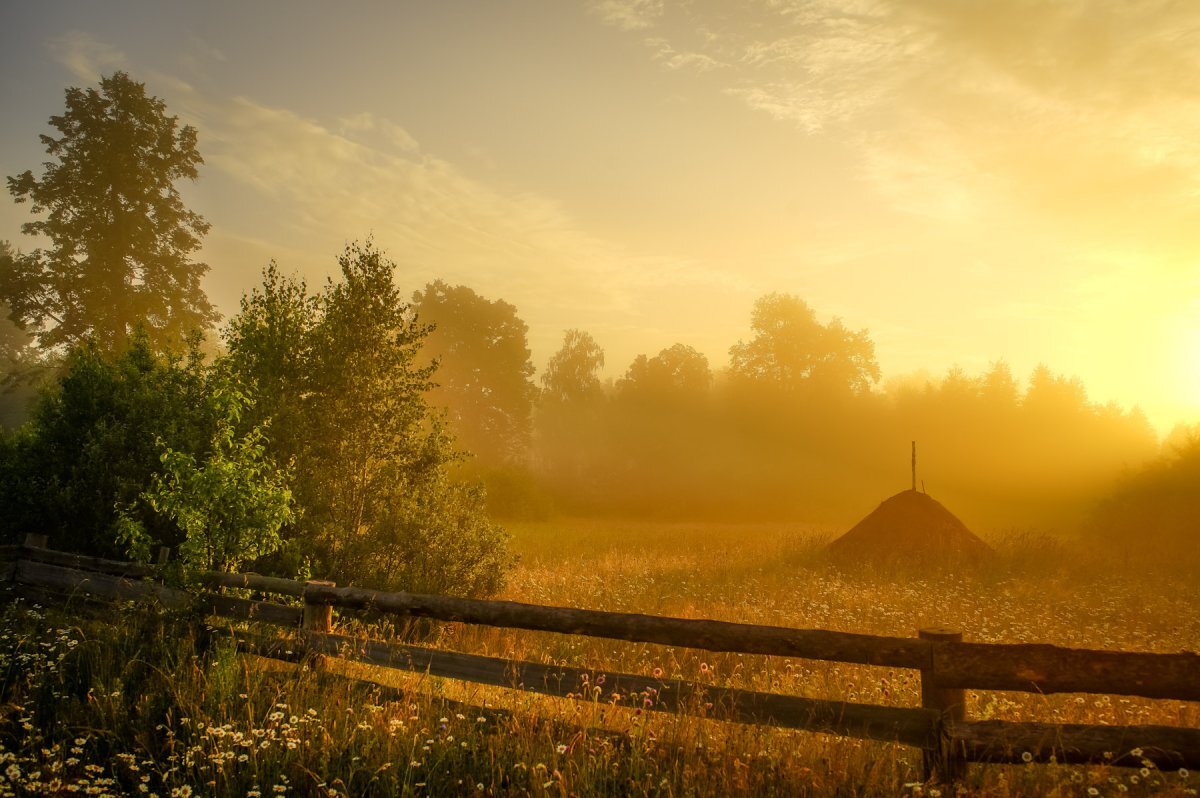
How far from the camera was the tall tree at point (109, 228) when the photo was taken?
28062mm

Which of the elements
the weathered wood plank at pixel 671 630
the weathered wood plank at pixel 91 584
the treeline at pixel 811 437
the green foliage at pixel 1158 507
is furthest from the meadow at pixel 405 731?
the treeline at pixel 811 437

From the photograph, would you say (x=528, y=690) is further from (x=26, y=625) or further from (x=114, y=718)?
(x=26, y=625)

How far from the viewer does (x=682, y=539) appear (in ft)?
96.3

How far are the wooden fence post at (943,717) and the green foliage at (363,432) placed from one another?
36.5 feet

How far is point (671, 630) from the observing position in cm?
507

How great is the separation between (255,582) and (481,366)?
4864 centimetres

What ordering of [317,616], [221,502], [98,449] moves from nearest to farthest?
[317,616] → [221,502] → [98,449]

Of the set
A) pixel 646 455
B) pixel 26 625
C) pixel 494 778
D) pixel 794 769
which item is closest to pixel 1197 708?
pixel 794 769

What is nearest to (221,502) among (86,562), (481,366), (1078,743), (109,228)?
(86,562)

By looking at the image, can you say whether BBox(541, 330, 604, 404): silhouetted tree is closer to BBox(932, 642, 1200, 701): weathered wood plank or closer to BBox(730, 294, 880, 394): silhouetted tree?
BBox(730, 294, 880, 394): silhouetted tree

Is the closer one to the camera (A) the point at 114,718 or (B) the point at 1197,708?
(A) the point at 114,718

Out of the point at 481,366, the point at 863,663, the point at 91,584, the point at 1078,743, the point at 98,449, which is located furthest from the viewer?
the point at 481,366

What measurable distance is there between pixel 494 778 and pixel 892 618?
11.1m

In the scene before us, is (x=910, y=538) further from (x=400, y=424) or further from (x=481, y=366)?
(x=481, y=366)
